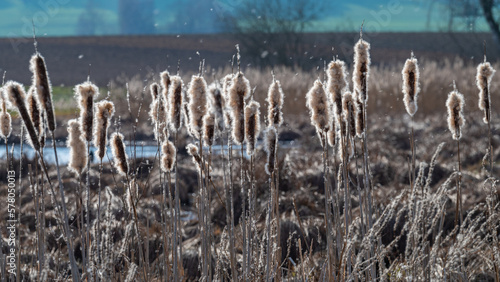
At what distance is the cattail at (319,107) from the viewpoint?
6.71ft

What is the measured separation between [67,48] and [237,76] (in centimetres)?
4380

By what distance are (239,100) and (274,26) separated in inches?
811

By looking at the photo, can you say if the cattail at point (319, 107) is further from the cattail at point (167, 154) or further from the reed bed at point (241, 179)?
the cattail at point (167, 154)

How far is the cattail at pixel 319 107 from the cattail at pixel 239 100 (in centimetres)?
32

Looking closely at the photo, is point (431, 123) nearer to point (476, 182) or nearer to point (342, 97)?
point (476, 182)

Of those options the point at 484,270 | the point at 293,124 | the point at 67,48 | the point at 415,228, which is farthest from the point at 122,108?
the point at 67,48

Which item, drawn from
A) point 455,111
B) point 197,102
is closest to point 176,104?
point 197,102

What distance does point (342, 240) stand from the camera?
225cm

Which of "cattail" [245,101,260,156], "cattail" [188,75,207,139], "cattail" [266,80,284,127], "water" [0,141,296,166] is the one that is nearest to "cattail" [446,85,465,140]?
"cattail" [266,80,284,127]

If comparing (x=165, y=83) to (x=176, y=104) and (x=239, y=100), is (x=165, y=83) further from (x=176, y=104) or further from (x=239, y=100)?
(x=239, y=100)

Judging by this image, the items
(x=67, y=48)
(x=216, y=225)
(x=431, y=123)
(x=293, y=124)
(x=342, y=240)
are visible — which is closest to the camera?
(x=342, y=240)

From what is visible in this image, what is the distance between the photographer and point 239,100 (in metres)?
1.84

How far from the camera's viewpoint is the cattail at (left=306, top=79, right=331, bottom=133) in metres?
2.04

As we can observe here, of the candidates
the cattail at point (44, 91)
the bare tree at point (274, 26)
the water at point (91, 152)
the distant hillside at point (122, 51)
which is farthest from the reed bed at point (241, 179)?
the distant hillside at point (122, 51)
